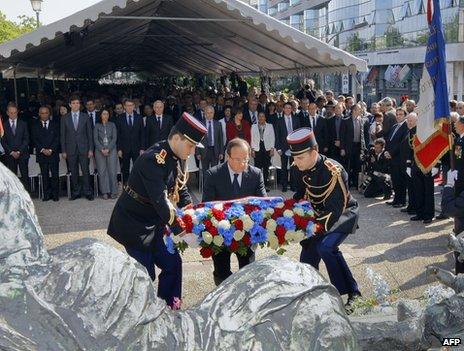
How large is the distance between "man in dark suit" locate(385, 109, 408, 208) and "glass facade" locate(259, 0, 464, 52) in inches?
789

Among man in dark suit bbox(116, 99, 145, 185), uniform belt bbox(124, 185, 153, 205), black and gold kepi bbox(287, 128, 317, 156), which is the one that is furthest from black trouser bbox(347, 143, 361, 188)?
uniform belt bbox(124, 185, 153, 205)

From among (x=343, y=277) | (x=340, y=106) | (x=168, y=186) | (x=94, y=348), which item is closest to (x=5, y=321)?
(x=94, y=348)

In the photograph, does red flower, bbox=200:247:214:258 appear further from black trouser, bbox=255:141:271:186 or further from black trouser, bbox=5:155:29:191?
black trouser, bbox=255:141:271:186

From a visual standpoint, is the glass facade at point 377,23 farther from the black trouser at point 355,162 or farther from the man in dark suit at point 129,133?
the man in dark suit at point 129,133

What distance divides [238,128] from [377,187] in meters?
3.03

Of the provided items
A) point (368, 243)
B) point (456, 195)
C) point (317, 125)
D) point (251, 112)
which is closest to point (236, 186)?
point (456, 195)

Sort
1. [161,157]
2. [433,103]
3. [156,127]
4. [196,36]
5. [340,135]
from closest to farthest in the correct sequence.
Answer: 1. [161,157]
2. [433,103]
3. [156,127]
4. [340,135]
5. [196,36]

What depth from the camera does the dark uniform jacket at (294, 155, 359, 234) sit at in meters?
5.30

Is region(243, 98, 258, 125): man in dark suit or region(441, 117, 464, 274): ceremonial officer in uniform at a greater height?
region(243, 98, 258, 125): man in dark suit

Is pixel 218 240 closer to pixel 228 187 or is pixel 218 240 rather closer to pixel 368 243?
pixel 228 187

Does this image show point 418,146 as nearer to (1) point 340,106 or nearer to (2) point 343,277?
(2) point 343,277

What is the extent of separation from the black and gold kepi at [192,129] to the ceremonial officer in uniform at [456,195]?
312 centimetres

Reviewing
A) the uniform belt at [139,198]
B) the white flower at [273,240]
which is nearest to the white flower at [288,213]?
the white flower at [273,240]

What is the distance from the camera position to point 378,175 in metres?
11.7
